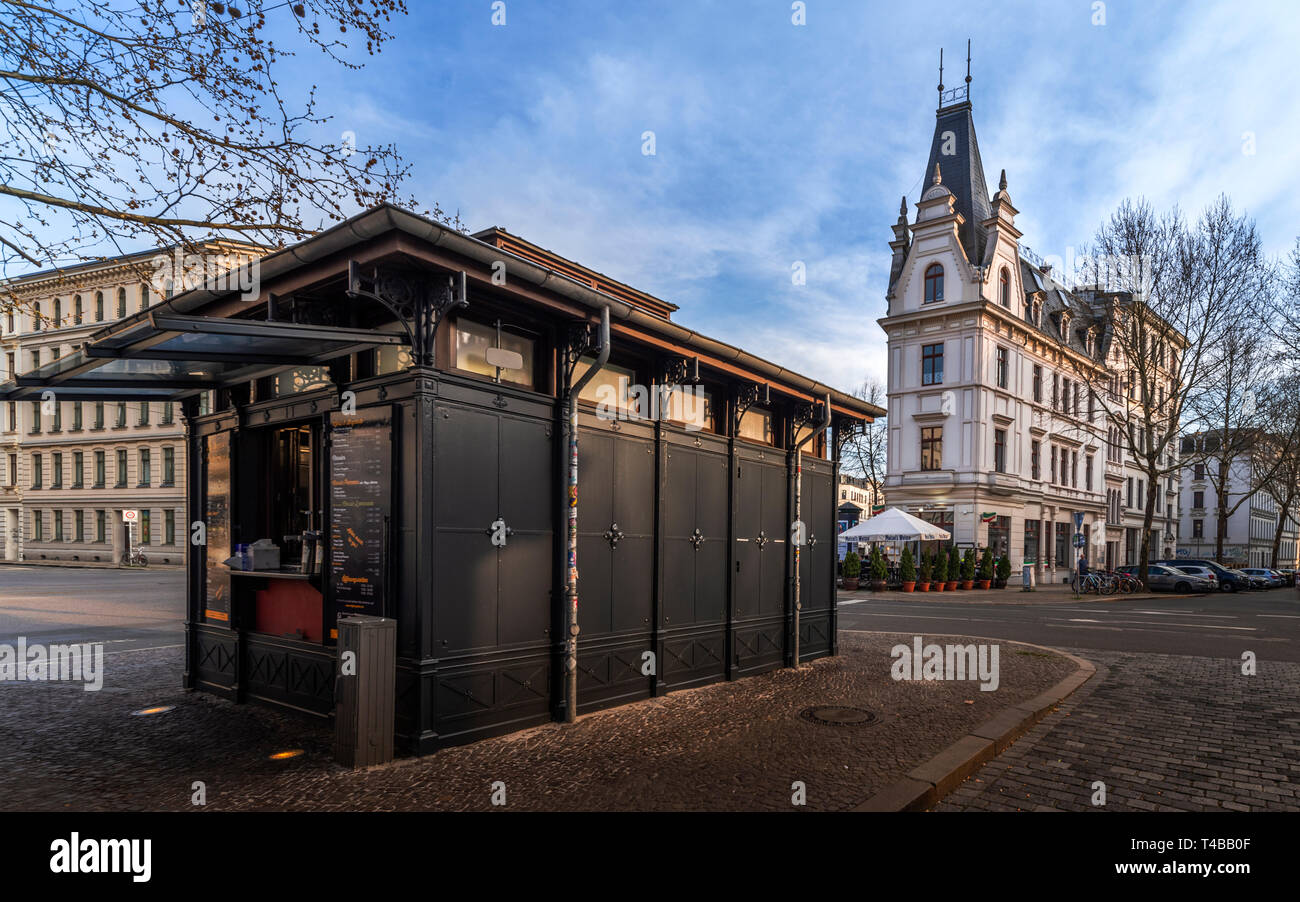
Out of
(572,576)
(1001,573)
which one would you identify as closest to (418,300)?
(572,576)

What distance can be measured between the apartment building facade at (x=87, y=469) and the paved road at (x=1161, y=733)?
4204 cm

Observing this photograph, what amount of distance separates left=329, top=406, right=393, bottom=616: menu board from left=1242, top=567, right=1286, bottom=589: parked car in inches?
1960

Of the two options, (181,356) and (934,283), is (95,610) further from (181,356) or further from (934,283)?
(934,283)

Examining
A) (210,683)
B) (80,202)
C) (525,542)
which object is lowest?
(210,683)

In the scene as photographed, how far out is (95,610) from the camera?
63.4 ft

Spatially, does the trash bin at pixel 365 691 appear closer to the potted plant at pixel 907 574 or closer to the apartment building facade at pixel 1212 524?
the potted plant at pixel 907 574

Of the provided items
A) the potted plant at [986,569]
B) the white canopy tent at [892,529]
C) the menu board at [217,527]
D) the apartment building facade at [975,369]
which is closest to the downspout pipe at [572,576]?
the menu board at [217,527]

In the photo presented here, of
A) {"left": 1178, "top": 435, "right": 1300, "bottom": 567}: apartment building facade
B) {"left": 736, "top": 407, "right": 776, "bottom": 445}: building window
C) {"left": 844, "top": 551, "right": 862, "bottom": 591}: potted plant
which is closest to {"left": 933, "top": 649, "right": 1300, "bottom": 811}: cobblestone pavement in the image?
{"left": 736, "top": 407, "right": 776, "bottom": 445}: building window

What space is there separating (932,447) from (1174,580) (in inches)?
468

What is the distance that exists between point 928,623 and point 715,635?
10651 millimetres

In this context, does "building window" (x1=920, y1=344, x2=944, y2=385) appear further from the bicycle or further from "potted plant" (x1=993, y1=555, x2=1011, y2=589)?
the bicycle

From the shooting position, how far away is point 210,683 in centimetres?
897

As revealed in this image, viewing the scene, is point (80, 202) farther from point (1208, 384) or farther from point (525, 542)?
point (1208, 384)
